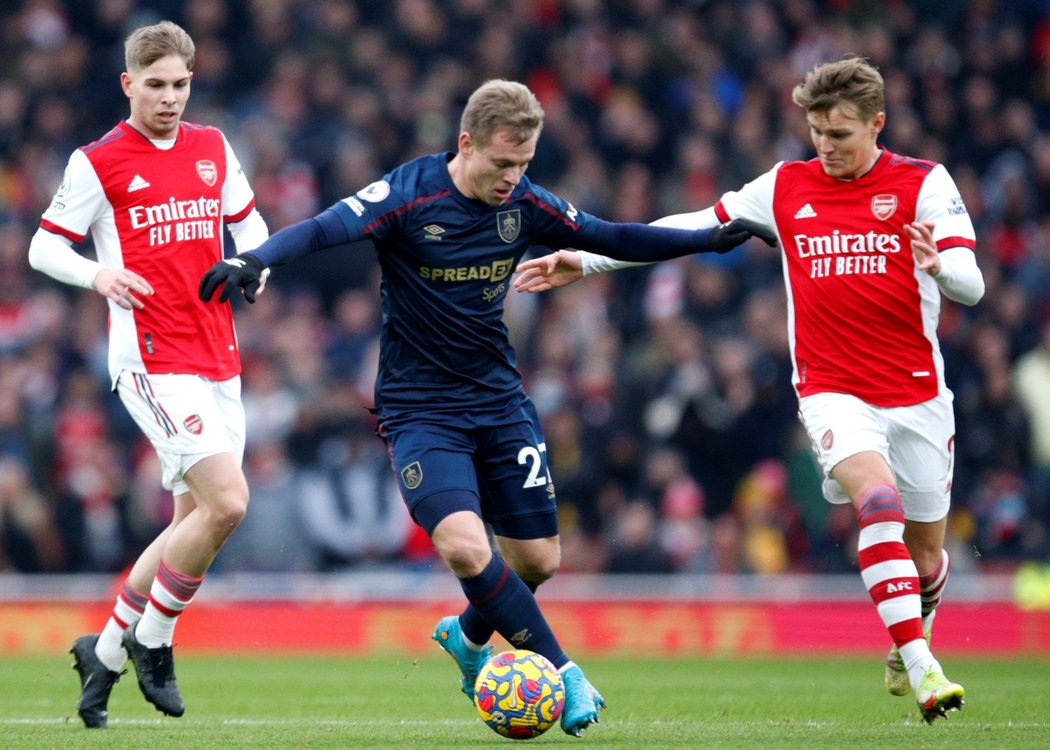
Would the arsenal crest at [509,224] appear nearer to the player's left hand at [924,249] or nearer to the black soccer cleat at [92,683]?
the player's left hand at [924,249]

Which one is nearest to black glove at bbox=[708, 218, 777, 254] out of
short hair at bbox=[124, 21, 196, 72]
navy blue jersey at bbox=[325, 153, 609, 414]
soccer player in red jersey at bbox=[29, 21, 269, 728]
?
navy blue jersey at bbox=[325, 153, 609, 414]

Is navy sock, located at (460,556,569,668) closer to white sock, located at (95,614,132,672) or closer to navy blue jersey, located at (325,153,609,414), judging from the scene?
navy blue jersey, located at (325,153,609,414)

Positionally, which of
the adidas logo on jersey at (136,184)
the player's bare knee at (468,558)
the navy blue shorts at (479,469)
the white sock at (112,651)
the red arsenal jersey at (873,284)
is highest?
the adidas logo on jersey at (136,184)

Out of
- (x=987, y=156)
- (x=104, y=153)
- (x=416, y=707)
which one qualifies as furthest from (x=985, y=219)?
(x=104, y=153)

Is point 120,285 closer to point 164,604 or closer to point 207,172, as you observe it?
point 207,172

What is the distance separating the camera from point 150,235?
7.69 m

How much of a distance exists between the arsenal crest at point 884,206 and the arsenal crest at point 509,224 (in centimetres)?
154

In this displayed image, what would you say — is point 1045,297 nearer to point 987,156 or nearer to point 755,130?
point 987,156

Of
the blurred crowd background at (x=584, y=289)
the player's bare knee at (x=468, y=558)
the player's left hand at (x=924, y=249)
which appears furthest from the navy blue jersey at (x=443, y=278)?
the blurred crowd background at (x=584, y=289)

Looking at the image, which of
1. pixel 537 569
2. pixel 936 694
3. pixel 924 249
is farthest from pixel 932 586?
pixel 537 569

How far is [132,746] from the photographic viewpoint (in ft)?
21.8

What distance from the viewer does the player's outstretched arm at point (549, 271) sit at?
24.4ft

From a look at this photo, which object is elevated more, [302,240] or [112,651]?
[302,240]

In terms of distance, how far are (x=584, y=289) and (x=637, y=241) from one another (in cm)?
827
